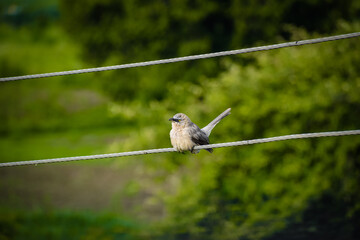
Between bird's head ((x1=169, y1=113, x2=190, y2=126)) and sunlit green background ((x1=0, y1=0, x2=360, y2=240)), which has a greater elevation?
sunlit green background ((x1=0, y1=0, x2=360, y2=240))

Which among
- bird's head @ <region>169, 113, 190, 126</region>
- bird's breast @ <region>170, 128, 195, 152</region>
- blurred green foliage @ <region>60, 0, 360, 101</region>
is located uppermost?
blurred green foliage @ <region>60, 0, 360, 101</region>

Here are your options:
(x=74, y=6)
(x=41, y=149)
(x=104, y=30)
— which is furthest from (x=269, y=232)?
(x=41, y=149)

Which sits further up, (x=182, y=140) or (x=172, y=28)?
(x=172, y=28)

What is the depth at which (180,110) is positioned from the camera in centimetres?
959

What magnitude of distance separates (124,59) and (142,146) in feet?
12.6

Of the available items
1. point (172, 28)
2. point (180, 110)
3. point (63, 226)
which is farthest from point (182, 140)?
point (63, 226)

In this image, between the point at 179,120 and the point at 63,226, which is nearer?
the point at 179,120

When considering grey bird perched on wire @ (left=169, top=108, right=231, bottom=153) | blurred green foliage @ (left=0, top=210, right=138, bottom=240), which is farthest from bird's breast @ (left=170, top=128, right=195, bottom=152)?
blurred green foliage @ (left=0, top=210, right=138, bottom=240)

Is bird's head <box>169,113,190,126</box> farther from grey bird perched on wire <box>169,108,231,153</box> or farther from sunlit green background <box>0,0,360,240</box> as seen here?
sunlit green background <box>0,0,360,240</box>

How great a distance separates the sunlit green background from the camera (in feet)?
29.3

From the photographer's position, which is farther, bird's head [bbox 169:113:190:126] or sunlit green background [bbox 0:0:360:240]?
sunlit green background [bbox 0:0:360:240]

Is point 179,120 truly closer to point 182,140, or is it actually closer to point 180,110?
point 182,140

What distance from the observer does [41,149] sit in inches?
675

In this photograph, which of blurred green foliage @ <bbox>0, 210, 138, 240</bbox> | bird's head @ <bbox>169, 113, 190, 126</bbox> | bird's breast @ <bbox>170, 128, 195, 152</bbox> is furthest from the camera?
blurred green foliage @ <bbox>0, 210, 138, 240</bbox>
